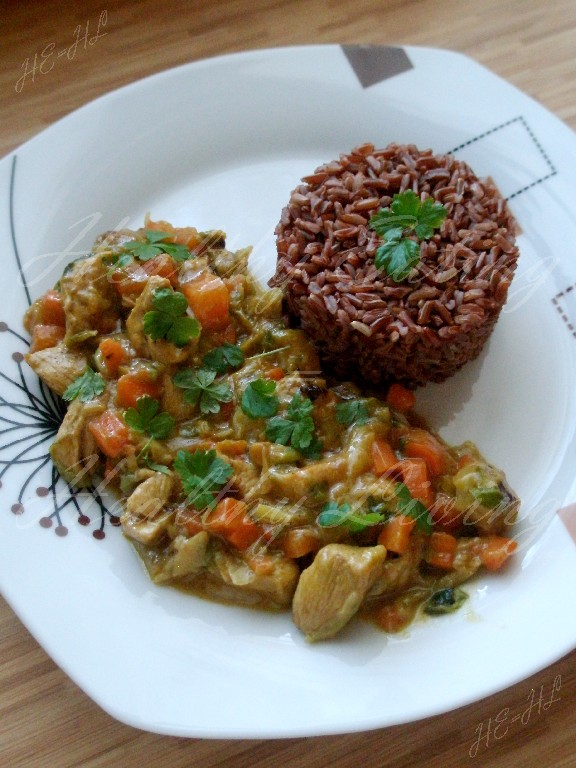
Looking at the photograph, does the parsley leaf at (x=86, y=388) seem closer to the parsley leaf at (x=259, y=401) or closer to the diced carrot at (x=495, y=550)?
the parsley leaf at (x=259, y=401)

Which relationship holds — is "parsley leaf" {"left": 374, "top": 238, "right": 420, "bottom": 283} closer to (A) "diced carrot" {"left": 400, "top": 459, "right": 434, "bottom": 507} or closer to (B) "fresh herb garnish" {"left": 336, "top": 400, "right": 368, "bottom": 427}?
(B) "fresh herb garnish" {"left": 336, "top": 400, "right": 368, "bottom": 427}

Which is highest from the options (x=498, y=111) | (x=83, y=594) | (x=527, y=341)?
(x=498, y=111)

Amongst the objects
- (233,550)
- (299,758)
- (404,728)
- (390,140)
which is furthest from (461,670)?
(390,140)

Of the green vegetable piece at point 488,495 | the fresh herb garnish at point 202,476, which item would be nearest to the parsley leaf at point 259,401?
the fresh herb garnish at point 202,476

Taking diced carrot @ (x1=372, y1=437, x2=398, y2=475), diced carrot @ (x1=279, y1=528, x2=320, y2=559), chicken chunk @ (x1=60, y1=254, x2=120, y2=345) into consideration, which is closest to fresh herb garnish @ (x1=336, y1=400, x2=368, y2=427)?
diced carrot @ (x1=372, y1=437, x2=398, y2=475)

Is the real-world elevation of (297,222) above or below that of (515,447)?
above

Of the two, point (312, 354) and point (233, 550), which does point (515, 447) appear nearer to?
point (312, 354)
